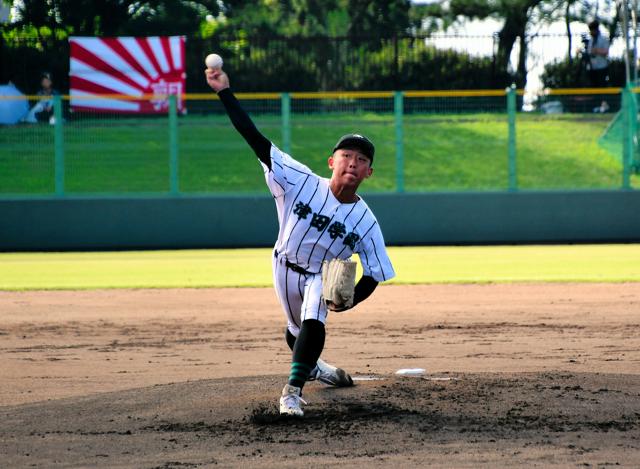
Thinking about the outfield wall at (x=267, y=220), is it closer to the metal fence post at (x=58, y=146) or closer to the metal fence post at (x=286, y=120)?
the metal fence post at (x=58, y=146)

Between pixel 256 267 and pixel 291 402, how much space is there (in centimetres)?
1089

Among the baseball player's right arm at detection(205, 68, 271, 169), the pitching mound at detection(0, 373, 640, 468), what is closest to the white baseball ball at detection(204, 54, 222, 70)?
the baseball player's right arm at detection(205, 68, 271, 169)

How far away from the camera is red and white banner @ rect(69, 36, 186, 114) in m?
25.1

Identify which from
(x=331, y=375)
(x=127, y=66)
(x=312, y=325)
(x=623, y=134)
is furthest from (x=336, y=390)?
(x=127, y=66)

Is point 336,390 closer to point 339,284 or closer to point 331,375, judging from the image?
point 331,375

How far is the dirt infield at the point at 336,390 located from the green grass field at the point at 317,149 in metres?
9.65

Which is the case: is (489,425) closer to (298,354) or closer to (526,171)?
(298,354)

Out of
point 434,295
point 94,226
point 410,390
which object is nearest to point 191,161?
point 94,226

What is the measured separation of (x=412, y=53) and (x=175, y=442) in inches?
857

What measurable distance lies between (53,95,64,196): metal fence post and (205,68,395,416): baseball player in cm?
1554

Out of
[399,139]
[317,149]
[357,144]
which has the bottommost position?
[317,149]

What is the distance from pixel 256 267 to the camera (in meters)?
16.9

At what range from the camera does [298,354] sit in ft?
20.0

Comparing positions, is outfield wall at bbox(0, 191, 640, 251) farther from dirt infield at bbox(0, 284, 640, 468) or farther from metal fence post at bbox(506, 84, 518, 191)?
dirt infield at bbox(0, 284, 640, 468)
